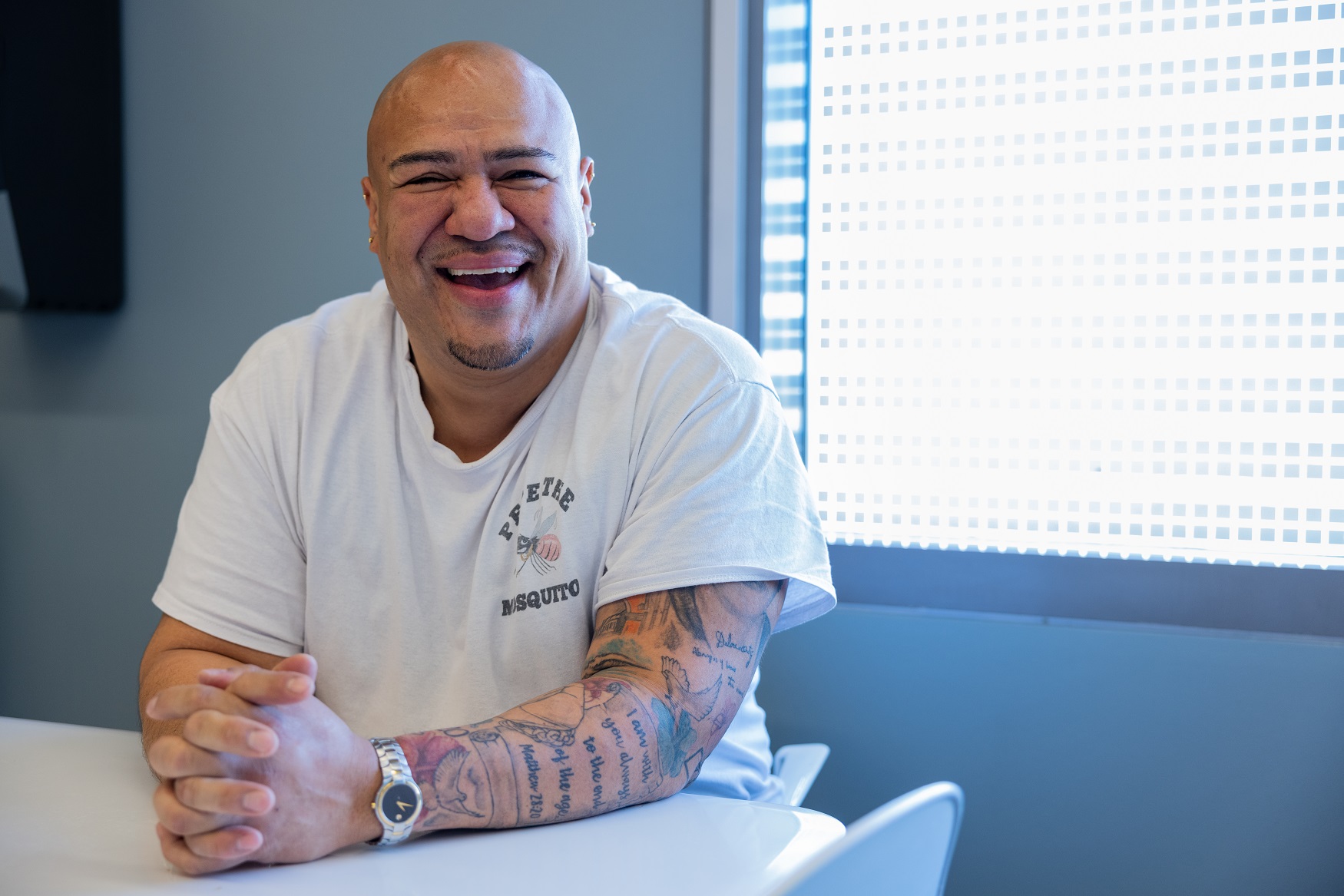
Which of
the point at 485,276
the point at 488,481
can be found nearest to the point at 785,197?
the point at 485,276

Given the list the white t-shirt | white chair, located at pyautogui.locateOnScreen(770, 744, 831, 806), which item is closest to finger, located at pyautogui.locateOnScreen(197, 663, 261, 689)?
the white t-shirt

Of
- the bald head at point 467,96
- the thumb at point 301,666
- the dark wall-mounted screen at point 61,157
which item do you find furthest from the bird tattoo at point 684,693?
the dark wall-mounted screen at point 61,157

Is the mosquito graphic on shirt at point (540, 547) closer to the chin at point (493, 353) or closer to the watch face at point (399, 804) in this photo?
the chin at point (493, 353)

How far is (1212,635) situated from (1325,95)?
755 mm

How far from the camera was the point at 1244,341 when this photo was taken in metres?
1.45

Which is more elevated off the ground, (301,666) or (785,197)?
(785,197)

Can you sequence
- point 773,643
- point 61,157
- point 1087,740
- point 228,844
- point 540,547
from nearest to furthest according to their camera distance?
point 228,844 < point 540,547 < point 1087,740 < point 773,643 < point 61,157

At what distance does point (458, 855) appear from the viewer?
78 cm

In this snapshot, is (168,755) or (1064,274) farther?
(1064,274)

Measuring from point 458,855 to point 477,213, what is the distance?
0.71 metres

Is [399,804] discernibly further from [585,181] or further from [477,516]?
[585,181]

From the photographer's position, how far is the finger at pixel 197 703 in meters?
0.80

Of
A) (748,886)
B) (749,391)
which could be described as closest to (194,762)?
(748,886)

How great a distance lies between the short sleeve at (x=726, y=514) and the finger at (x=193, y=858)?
0.42 m
